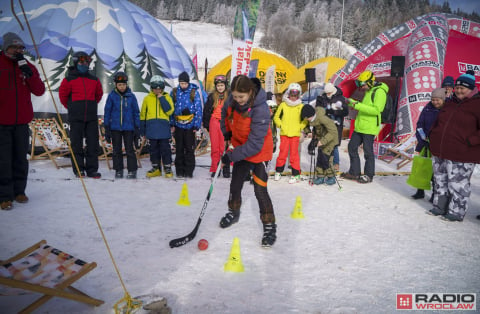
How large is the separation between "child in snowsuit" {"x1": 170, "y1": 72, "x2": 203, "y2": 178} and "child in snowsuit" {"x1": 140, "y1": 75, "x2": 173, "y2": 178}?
165 mm

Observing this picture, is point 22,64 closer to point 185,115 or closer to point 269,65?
point 185,115

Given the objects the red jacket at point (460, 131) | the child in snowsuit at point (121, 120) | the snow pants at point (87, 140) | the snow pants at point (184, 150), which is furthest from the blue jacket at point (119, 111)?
the red jacket at point (460, 131)

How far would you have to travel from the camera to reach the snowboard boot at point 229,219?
419cm

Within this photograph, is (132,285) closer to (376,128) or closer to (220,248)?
(220,248)

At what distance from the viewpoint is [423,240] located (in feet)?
13.1

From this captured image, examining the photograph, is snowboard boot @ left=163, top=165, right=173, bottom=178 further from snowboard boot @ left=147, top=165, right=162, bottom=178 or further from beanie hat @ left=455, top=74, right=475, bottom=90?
beanie hat @ left=455, top=74, right=475, bottom=90

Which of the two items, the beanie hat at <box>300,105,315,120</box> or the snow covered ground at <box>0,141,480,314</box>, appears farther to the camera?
the beanie hat at <box>300,105,315,120</box>

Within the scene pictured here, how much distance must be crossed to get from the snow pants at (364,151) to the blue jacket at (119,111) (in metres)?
4.52

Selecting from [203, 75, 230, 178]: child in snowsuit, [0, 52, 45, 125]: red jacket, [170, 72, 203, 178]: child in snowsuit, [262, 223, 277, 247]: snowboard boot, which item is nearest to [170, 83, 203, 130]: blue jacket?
[170, 72, 203, 178]: child in snowsuit

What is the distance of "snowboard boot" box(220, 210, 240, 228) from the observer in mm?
4188

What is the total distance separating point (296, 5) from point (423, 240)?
3759 inches

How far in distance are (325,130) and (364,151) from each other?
1007 mm

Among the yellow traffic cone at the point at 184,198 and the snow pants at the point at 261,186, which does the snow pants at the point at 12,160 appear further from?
the snow pants at the point at 261,186

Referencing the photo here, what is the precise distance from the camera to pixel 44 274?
2400mm
